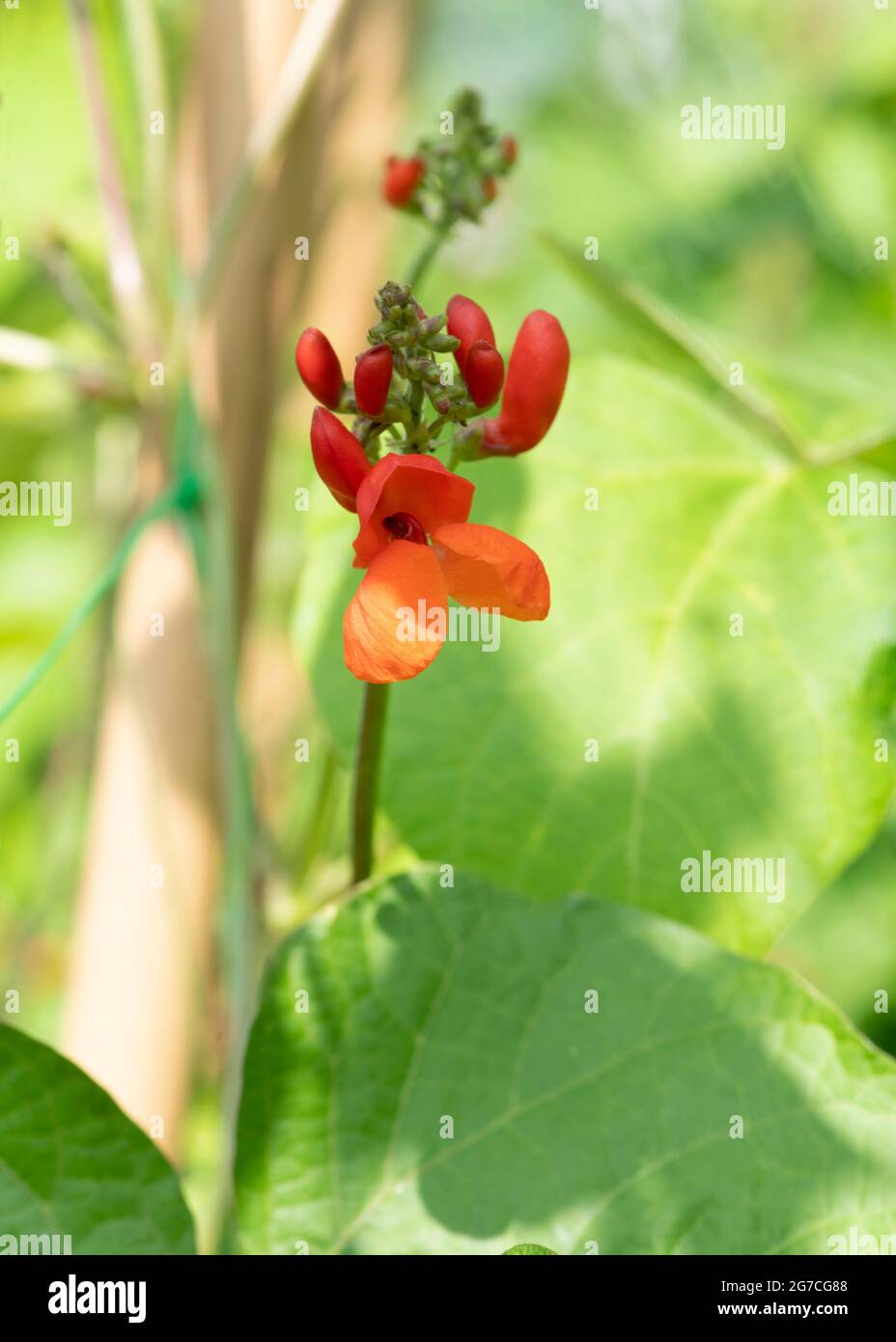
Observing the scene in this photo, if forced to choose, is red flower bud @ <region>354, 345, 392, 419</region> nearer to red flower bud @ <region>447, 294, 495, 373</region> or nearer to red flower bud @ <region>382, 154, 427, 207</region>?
red flower bud @ <region>447, 294, 495, 373</region>

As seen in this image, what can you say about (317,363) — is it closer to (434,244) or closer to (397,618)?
(397,618)

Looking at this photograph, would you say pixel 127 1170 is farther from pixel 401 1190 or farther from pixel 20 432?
pixel 20 432

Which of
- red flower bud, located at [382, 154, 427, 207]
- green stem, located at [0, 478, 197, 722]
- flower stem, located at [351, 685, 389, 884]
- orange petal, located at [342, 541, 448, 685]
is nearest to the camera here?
orange petal, located at [342, 541, 448, 685]

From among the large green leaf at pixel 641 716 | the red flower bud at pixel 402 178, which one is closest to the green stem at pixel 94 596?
the large green leaf at pixel 641 716

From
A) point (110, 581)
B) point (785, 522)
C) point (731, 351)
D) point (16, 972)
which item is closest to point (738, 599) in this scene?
point (785, 522)

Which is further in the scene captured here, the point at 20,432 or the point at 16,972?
the point at 16,972

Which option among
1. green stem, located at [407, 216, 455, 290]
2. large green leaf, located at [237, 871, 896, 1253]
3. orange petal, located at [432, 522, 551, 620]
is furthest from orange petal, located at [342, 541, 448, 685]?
green stem, located at [407, 216, 455, 290]
